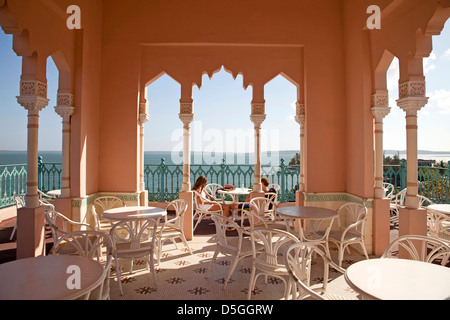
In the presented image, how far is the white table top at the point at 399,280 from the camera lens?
1568 mm

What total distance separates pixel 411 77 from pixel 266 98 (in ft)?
7.57

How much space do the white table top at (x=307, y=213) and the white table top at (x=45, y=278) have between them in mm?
2423

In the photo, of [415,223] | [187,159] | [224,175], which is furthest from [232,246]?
[224,175]

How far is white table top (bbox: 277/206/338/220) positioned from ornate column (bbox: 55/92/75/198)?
3197 millimetres

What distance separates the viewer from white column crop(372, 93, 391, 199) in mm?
4297

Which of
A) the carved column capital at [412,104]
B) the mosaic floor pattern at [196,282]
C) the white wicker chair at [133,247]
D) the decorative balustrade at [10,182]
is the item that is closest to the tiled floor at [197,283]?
the mosaic floor pattern at [196,282]

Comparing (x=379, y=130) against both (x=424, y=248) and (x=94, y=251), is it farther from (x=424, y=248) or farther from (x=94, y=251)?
(x=94, y=251)

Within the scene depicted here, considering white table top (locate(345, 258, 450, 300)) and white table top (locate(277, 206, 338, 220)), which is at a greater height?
white table top (locate(277, 206, 338, 220))

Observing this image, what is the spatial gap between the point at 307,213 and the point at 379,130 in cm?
182

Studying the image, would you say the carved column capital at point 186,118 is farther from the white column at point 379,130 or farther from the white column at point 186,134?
the white column at point 379,130

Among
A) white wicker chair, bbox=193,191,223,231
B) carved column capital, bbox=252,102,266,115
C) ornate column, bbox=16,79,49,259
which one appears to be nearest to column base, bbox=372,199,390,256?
carved column capital, bbox=252,102,266,115

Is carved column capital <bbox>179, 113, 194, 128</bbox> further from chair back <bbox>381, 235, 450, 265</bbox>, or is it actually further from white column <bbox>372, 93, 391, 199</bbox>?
chair back <bbox>381, 235, 450, 265</bbox>

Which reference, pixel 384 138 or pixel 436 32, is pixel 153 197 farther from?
pixel 436 32

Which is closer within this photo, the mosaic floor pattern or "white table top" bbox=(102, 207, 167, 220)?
the mosaic floor pattern
